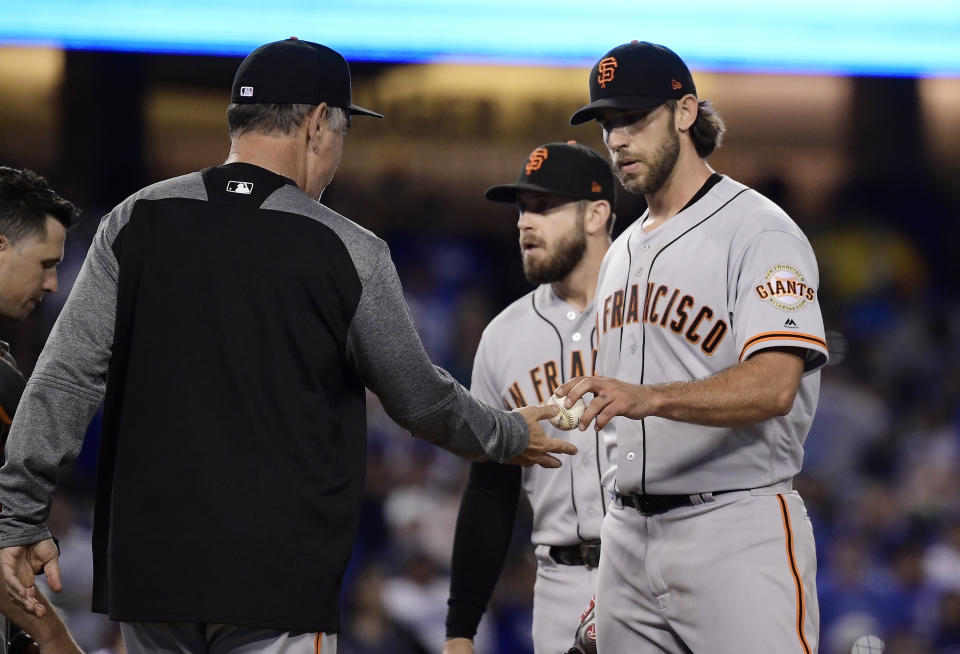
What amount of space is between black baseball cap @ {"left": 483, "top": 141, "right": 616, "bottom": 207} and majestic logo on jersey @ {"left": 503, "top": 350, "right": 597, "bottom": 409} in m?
0.59

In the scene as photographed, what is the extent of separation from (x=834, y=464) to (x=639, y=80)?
6054mm

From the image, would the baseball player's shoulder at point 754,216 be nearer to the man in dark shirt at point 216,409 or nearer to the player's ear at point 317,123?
the man in dark shirt at point 216,409

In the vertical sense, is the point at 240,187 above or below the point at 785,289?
above

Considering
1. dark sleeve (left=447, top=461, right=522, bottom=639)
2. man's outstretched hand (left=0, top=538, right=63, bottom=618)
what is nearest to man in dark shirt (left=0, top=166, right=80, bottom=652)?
man's outstretched hand (left=0, top=538, right=63, bottom=618)

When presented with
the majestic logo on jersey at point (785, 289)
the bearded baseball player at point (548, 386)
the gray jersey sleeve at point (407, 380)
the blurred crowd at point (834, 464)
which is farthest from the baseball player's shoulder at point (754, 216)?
the blurred crowd at point (834, 464)

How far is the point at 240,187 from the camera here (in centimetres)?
226

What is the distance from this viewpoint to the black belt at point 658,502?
272 centimetres

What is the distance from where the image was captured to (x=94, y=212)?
25.9ft

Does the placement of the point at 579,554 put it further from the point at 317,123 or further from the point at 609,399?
the point at 317,123

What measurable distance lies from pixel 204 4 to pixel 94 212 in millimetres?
1675

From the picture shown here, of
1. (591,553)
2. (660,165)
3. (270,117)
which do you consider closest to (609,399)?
(660,165)

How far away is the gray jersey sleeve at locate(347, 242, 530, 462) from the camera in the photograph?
2252 mm

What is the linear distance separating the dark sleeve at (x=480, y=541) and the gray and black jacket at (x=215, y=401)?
1.43 meters

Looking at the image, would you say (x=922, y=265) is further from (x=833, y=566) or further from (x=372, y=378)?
(x=372, y=378)
